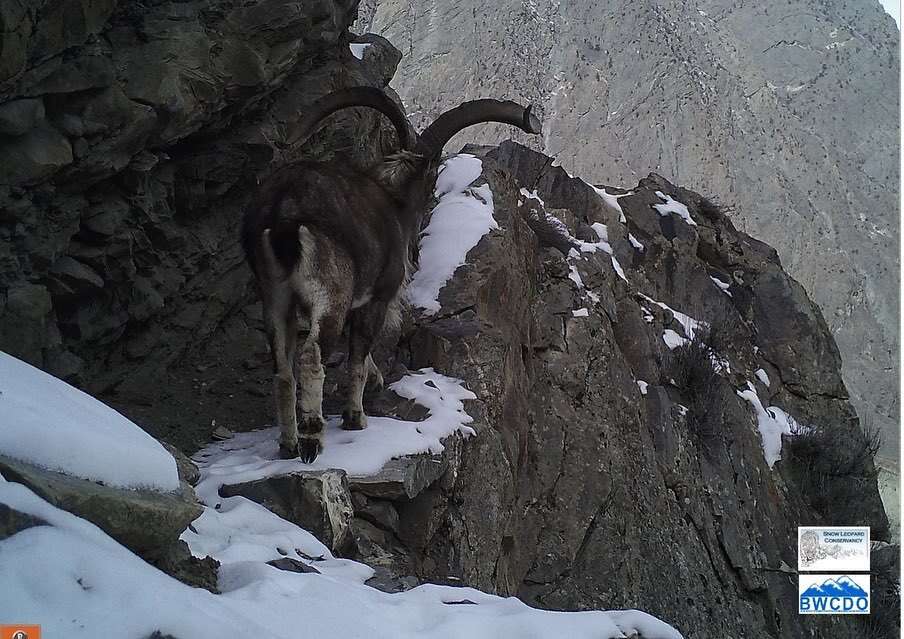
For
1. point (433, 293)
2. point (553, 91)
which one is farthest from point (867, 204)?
point (433, 293)

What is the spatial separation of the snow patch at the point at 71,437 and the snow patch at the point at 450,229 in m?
5.00

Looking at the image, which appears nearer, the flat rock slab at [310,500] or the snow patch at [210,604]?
the snow patch at [210,604]

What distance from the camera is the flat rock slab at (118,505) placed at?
222cm

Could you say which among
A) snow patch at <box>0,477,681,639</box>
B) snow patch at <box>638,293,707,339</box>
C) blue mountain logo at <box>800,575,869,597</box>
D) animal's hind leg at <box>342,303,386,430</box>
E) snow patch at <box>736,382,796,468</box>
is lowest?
snow patch at <box>0,477,681,639</box>

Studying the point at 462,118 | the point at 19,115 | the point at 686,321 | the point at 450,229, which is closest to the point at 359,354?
the point at 462,118

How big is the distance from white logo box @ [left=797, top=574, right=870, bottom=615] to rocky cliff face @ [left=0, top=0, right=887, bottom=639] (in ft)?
6.57

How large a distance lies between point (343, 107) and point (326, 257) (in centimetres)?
207

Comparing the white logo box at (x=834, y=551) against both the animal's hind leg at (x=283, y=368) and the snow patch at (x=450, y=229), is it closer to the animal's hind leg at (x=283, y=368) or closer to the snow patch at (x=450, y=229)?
the snow patch at (x=450, y=229)

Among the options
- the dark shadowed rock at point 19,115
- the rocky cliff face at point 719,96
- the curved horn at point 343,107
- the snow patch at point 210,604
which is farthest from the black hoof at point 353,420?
the rocky cliff face at point 719,96

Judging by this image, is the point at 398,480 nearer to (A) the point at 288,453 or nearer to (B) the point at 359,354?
(A) the point at 288,453

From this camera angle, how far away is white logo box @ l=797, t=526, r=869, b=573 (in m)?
5.98

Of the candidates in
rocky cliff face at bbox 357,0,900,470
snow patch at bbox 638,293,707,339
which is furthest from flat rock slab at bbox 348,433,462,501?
rocky cliff face at bbox 357,0,900,470

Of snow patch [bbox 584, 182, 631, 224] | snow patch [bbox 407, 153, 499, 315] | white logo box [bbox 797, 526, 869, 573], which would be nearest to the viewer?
white logo box [bbox 797, 526, 869, 573]

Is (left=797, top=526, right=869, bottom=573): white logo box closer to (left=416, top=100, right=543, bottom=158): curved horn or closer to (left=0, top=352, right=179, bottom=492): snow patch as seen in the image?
(left=416, top=100, right=543, bottom=158): curved horn
